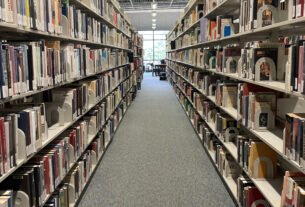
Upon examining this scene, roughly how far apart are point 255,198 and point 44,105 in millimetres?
1761

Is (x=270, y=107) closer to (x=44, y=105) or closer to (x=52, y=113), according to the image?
(x=44, y=105)

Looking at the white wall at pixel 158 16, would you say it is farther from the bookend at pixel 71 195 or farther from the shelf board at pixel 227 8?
the bookend at pixel 71 195

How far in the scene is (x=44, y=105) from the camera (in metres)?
1.97

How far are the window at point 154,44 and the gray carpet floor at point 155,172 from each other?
54.7ft

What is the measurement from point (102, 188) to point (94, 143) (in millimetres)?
628

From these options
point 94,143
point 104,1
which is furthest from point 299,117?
point 104,1

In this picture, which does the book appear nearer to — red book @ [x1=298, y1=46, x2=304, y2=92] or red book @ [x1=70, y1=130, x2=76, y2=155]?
red book @ [x1=298, y1=46, x2=304, y2=92]

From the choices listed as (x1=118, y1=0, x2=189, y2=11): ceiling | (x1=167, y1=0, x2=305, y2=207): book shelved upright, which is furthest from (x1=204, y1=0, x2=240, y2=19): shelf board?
(x1=118, y1=0, x2=189, y2=11): ceiling

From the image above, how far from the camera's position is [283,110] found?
2.43 m

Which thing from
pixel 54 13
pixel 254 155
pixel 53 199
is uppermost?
pixel 54 13

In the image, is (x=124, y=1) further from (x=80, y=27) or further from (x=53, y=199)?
(x=53, y=199)

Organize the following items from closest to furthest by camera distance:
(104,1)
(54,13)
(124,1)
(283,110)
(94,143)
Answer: (54,13)
(283,110)
(94,143)
(104,1)
(124,1)

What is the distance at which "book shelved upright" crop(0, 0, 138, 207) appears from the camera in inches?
57.7

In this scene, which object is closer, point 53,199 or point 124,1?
point 53,199
